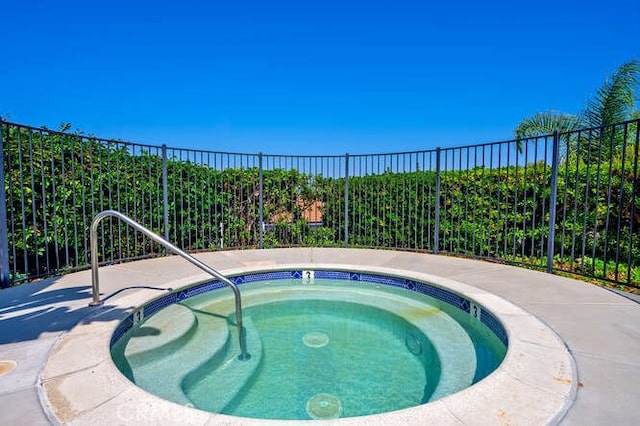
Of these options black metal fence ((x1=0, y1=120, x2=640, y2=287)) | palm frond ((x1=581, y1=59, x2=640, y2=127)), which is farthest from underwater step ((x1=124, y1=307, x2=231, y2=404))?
palm frond ((x1=581, y1=59, x2=640, y2=127))

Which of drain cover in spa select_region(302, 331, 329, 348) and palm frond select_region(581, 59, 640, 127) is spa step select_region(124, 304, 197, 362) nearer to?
drain cover in spa select_region(302, 331, 329, 348)

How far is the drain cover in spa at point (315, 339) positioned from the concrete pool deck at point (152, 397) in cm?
156

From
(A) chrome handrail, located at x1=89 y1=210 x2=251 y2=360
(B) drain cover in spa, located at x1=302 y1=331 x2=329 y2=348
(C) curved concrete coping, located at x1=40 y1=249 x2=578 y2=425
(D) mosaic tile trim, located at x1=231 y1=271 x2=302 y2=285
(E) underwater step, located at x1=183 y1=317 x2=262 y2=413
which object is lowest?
(B) drain cover in spa, located at x1=302 y1=331 x2=329 y2=348

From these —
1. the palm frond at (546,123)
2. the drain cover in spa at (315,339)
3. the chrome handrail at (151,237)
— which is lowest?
the drain cover in spa at (315,339)

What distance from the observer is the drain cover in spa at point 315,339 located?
3027mm

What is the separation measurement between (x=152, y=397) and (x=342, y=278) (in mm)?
3387

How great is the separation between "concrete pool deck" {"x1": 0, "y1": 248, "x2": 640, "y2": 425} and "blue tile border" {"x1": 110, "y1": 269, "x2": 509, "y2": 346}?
0.36ft

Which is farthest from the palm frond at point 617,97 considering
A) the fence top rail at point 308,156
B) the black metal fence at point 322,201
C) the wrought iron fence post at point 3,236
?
the wrought iron fence post at point 3,236

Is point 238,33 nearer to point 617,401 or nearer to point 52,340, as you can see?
point 52,340

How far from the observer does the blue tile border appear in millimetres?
2759

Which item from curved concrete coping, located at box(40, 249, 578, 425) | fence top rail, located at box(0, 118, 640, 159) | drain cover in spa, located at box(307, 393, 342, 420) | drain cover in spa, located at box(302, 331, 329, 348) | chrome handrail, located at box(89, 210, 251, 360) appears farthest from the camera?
fence top rail, located at box(0, 118, 640, 159)

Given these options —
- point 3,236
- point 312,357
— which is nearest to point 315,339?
point 312,357

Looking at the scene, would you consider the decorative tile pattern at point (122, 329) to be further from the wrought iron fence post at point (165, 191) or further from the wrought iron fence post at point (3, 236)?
the wrought iron fence post at point (165, 191)

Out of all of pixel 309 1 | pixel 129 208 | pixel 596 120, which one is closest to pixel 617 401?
pixel 129 208
